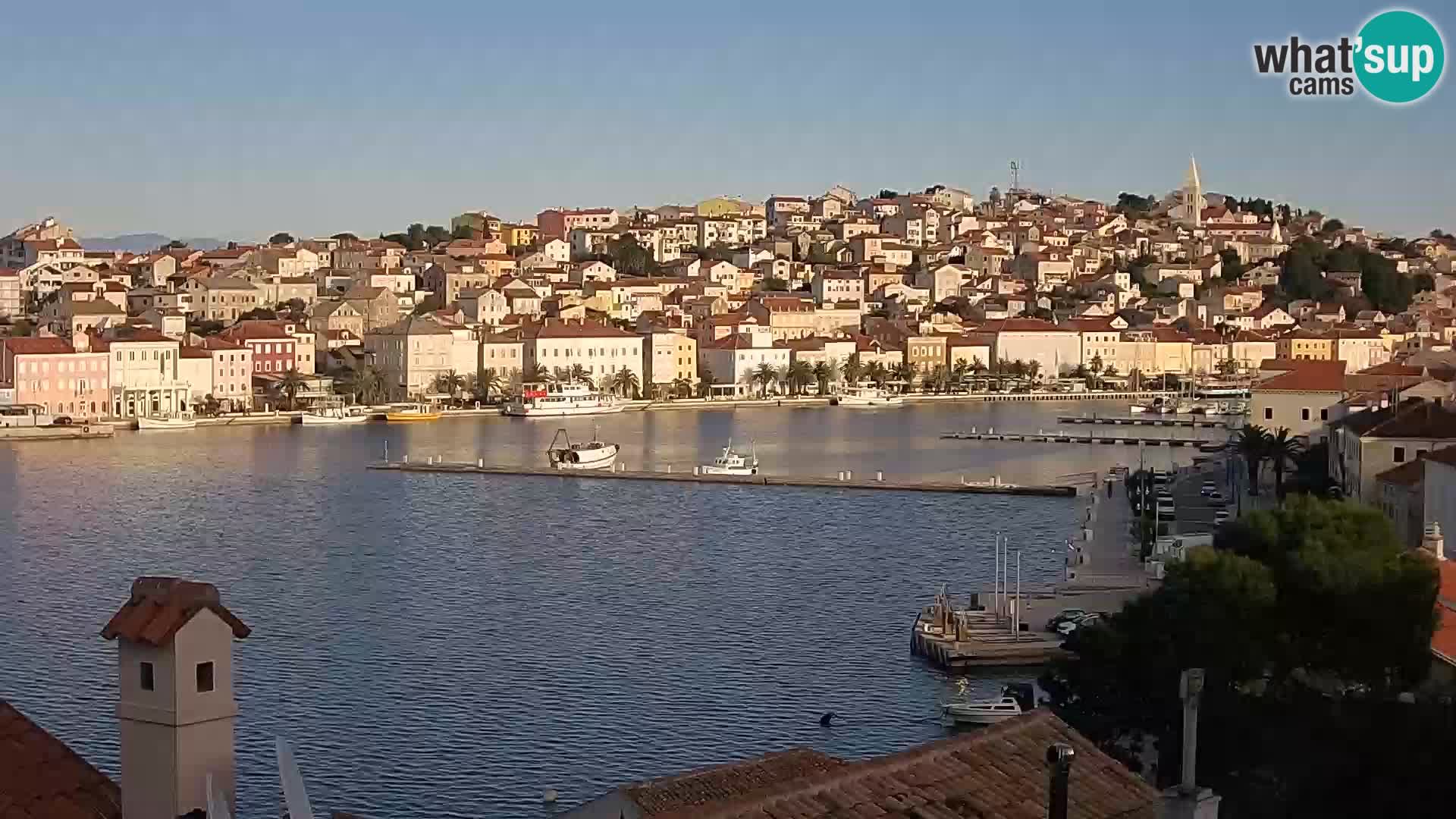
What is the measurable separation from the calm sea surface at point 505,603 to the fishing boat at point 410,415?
24.2 ft

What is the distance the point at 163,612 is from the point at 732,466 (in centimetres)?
1939

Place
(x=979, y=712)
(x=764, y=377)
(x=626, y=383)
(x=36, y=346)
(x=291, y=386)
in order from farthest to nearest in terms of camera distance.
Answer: (x=764, y=377)
(x=626, y=383)
(x=291, y=386)
(x=36, y=346)
(x=979, y=712)

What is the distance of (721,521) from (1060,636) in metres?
7.40

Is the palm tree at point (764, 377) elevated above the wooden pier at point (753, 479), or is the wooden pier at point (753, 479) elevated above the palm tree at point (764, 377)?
the palm tree at point (764, 377)

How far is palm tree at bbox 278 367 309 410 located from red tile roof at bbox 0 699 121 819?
1205 inches

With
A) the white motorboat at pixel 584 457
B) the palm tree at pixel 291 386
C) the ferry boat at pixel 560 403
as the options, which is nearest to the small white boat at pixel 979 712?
the white motorboat at pixel 584 457

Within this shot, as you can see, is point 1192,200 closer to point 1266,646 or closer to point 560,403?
point 560,403

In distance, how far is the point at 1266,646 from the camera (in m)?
6.76

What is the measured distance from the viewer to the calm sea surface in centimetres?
812

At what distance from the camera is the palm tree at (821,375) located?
38.2m

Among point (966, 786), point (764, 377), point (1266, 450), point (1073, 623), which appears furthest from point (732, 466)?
point (966, 786)

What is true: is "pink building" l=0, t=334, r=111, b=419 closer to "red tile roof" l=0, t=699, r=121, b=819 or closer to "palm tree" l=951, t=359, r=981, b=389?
"palm tree" l=951, t=359, r=981, b=389

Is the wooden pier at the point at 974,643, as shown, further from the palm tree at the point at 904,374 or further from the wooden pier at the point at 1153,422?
the palm tree at the point at 904,374

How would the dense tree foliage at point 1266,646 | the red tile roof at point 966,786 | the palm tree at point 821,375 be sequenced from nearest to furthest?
the red tile roof at point 966,786, the dense tree foliage at point 1266,646, the palm tree at point 821,375
